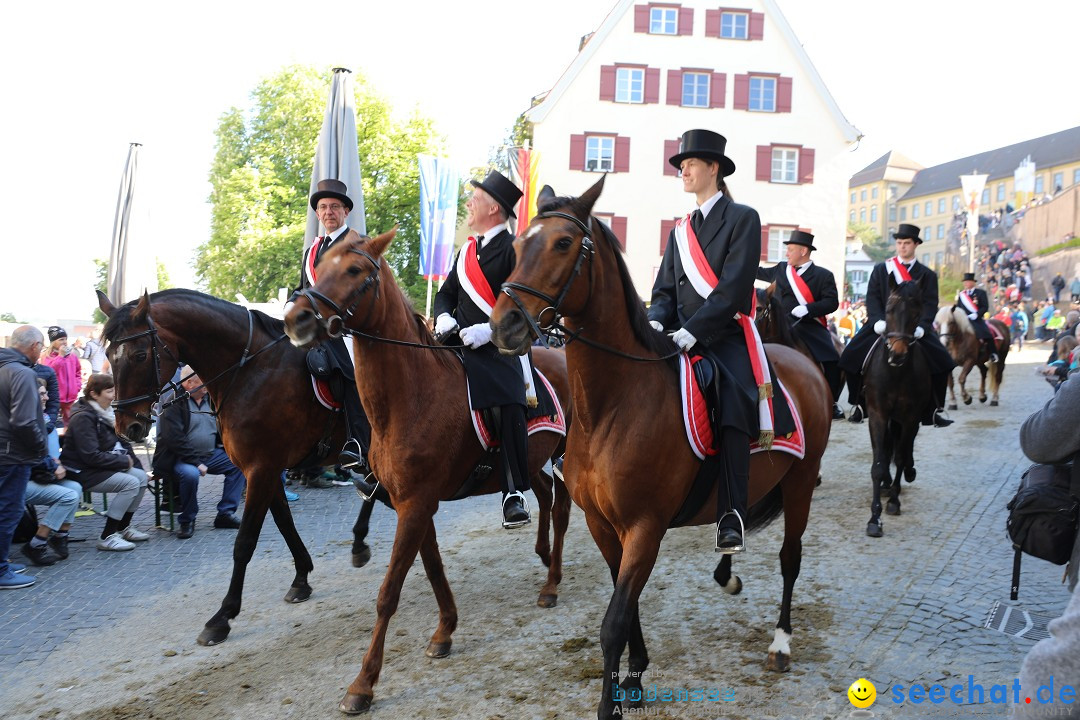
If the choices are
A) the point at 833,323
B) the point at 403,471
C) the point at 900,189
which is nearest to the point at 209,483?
the point at 403,471

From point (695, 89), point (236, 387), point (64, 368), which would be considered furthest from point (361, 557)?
point (695, 89)

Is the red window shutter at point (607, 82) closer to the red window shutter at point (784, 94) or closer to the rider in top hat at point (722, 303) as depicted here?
the red window shutter at point (784, 94)

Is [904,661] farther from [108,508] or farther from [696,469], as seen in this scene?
[108,508]

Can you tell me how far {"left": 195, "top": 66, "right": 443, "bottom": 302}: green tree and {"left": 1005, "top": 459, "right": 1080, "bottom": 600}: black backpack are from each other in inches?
1189

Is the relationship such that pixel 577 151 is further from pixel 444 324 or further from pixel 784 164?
pixel 444 324

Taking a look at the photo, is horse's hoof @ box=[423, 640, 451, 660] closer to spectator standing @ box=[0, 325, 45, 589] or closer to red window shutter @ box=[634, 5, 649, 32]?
spectator standing @ box=[0, 325, 45, 589]

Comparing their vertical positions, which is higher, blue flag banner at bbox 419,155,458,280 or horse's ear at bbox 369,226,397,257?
blue flag banner at bbox 419,155,458,280

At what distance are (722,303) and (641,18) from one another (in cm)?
3271

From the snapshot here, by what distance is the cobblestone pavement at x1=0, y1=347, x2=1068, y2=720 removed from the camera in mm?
4504

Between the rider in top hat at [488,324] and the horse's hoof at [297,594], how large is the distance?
80.2 inches

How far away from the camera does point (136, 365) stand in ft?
18.4

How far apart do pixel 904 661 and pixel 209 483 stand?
9.57 metres

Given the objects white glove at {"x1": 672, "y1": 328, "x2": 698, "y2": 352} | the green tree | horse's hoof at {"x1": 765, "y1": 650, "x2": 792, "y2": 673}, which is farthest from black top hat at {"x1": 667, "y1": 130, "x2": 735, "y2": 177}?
the green tree

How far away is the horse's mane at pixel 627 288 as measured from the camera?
3766 mm
